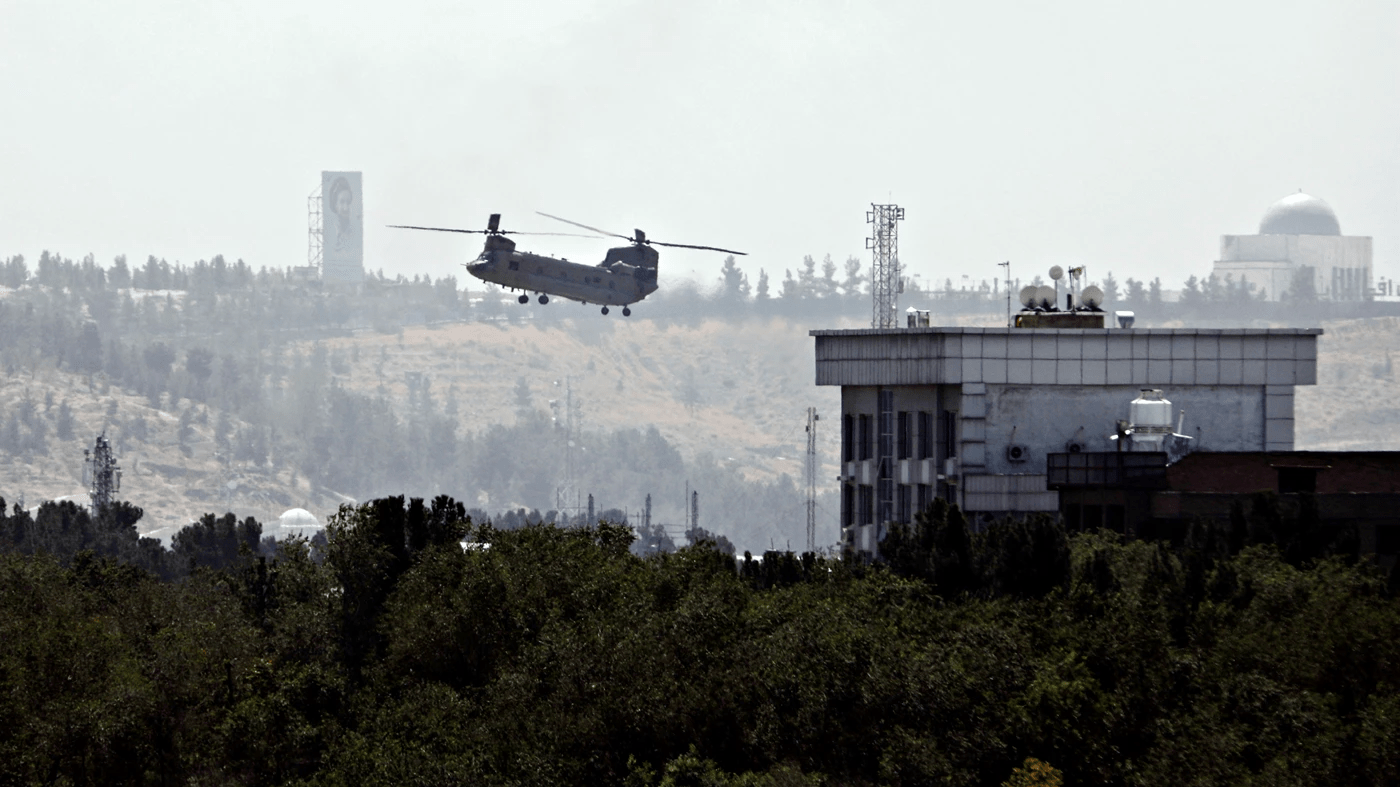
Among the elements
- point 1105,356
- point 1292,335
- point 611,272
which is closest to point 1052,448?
point 1105,356

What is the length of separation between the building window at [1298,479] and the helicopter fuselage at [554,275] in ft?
293

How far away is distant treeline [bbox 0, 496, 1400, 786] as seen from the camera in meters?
48.8

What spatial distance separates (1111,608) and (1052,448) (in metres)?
42.1

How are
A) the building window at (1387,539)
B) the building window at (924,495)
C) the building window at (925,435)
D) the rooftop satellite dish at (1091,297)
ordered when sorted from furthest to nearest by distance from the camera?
the rooftop satellite dish at (1091,297)
the building window at (925,435)
the building window at (924,495)
the building window at (1387,539)

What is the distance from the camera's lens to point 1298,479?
85250 mm

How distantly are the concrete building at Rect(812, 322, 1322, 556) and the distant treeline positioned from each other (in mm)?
22726

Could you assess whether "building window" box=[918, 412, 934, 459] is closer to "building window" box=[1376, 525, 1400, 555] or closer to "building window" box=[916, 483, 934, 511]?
"building window" box=[916, 483, 934, 511]

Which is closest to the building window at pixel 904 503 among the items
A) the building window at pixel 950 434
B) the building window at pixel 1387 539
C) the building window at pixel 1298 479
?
the building window at pixel 950 434

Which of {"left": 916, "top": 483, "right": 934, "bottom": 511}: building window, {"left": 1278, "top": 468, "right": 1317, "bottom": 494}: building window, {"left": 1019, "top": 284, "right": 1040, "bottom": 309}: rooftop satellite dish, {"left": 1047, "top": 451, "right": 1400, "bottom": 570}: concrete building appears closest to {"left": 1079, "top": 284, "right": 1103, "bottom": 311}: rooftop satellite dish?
{"left": 1019, "top": 284, "right": 1040, "bottom": 309}: rooftop satellite dish

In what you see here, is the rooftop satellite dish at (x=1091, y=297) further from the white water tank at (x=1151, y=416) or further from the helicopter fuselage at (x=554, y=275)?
the helicopter fuselage at (x=554, y=275)

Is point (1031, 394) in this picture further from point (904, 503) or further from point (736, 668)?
point (736, 668)

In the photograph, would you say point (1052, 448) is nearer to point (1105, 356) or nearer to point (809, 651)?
point (1105, 356)

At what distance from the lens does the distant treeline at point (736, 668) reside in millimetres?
48750

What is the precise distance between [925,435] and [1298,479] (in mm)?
22345
